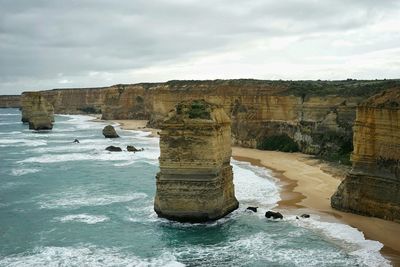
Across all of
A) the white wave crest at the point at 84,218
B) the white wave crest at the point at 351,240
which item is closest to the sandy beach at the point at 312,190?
the white wave crest at the point at 351,240

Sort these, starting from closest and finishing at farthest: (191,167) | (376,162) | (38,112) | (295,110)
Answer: (191,167), (376,162), (295,110), (38,112)

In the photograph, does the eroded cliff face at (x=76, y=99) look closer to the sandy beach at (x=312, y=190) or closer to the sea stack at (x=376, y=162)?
the sandy beach at (x=312, y=190)

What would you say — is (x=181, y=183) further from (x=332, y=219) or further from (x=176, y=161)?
(x=332, y=219)

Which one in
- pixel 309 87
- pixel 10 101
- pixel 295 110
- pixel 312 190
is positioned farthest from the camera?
pixel 10 101

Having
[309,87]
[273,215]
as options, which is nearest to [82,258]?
[273,215]

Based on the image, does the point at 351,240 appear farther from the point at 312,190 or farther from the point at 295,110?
the point at 295,110
